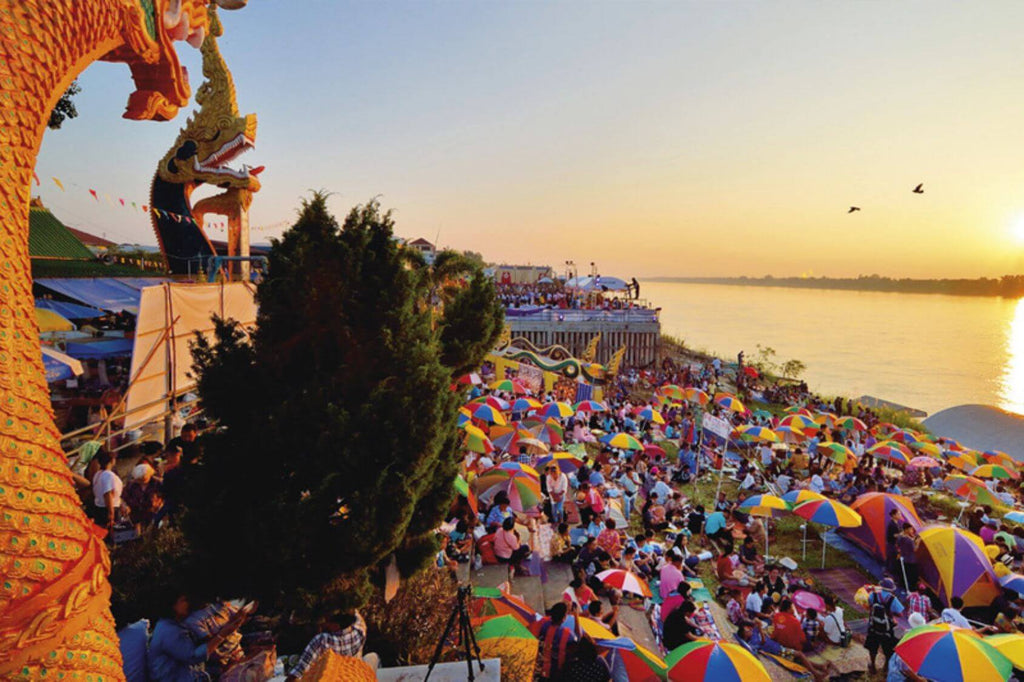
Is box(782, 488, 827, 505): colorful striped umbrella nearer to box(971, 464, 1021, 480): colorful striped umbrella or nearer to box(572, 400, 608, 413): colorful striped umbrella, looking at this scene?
box(572, 400, 608, 413): colorful striped umbrella

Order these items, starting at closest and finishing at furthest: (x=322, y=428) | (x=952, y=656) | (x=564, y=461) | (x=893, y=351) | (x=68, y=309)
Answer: (x=322, y=428) < (x=952, y=656) < (x=68, y=309) < (x=564, y=461) < (x=893, y=351)

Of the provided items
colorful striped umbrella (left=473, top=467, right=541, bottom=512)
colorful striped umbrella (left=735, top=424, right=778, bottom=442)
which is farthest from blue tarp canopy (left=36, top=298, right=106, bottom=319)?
colorful striped umbrella (left=735, top=424, right=778, bottom=442)

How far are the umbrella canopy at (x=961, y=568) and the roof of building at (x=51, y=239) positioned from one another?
18052 mm

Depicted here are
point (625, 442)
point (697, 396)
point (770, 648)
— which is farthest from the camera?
point (697, 396)

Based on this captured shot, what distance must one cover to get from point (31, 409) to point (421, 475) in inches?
113

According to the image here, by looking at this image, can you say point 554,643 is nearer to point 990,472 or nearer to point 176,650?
point 176,650

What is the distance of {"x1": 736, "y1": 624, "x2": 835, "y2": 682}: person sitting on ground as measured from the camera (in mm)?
7062

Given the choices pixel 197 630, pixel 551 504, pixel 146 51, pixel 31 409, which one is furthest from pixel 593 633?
pixel 146 51

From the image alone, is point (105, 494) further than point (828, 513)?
No

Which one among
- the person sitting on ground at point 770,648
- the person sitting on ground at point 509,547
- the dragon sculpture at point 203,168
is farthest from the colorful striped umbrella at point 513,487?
the dragon sculpture at point 203,168

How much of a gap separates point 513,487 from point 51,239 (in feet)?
41.8

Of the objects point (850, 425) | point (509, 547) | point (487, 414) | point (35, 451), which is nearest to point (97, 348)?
point (487, 414)

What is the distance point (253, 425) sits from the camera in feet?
14.9

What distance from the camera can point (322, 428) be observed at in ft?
14.3
